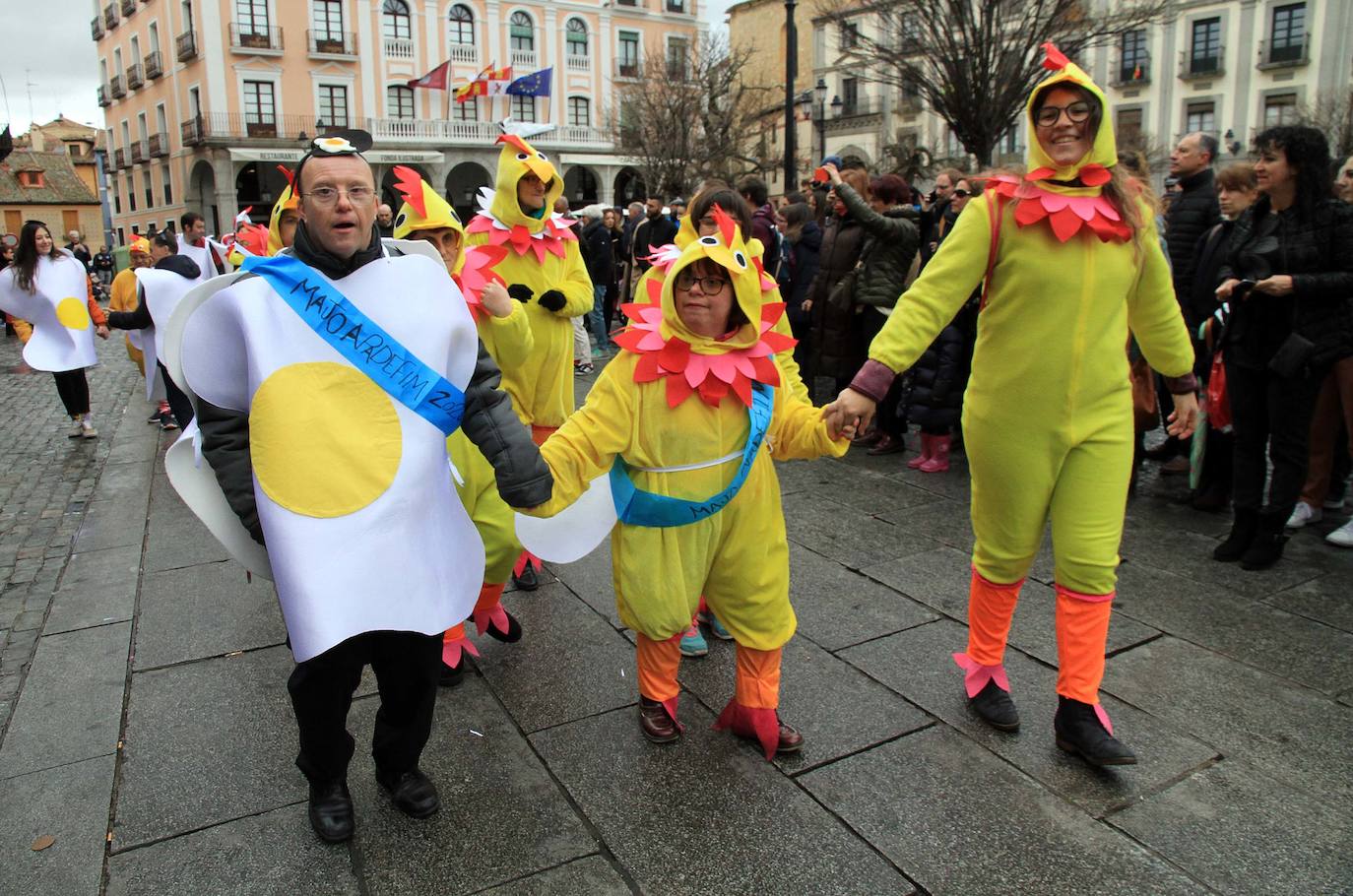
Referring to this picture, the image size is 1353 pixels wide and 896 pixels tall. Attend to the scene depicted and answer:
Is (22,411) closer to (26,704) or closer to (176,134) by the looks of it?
(26,704)

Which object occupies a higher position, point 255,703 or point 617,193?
point 617,193

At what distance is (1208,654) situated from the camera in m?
3.90

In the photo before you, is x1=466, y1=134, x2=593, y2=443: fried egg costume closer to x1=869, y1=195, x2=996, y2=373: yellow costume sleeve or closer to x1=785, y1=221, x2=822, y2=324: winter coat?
x1=869, y1=195, x2=996, y2=373: yellow costume sleeve

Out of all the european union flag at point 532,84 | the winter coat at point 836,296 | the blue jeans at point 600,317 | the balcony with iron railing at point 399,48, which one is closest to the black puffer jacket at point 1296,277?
the winter coat at point 836,296

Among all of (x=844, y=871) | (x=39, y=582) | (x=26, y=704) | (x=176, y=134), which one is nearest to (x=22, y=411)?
(x=39, y=582)

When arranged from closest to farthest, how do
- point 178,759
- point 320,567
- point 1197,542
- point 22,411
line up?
point 320,567 → point 178,759 → point 1197,542 → point 22,411

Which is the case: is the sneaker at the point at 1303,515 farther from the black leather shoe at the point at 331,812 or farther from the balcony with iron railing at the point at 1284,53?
the balcony with iron railing at the point at 1284,53

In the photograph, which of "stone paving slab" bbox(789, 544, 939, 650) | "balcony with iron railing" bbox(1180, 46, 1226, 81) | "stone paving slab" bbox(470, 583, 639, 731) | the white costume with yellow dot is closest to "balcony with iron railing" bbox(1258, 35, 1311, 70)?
"balcony with iron railing" bbox(1180, 46, 1226, 81)

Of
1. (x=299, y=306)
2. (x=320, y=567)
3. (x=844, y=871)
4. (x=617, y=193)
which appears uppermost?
(x=617, y=193)

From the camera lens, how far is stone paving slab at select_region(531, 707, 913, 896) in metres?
2.64

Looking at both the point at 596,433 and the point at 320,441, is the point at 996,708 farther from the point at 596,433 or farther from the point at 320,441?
the point at 320,441

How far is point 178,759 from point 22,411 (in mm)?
9454

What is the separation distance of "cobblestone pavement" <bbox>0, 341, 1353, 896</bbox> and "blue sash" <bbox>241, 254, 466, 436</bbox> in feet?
4.27

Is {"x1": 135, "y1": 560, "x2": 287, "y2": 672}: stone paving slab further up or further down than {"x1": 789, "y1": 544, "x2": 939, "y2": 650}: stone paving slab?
further down
